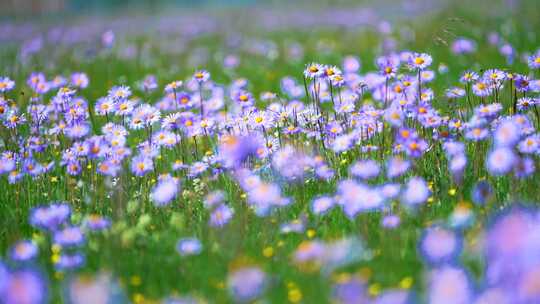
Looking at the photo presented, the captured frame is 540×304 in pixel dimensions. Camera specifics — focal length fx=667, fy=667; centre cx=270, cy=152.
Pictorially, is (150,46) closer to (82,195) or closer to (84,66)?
(84,66)

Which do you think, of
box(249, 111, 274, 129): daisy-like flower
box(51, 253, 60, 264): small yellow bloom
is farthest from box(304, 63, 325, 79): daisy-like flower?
box(51, 253, 60, 264): small yellow bloom

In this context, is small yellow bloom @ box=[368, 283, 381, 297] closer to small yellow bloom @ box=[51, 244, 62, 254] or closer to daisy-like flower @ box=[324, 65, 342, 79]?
small yellow bloom @ box=[51, 244, 62, 254]

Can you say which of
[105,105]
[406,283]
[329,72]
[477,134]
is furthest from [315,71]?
[406,283]

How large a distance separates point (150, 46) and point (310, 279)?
8151 millimetres

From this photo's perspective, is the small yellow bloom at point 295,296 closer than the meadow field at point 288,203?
No

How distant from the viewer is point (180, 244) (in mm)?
2764

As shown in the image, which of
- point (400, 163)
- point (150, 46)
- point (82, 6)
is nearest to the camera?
point (400, 163)

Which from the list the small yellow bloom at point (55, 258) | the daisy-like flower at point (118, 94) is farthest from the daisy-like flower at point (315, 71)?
the small yellow bloom at point (55, 258)

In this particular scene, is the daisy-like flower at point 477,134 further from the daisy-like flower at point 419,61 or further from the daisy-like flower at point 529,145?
the daisy-like flower at point 419,61

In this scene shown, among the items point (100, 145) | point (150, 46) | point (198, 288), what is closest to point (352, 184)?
point (198, 288)

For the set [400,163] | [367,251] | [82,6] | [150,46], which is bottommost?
[82,6]

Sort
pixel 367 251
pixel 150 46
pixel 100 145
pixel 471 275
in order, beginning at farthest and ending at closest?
pixel 150 46
pixel 100 145
pixel 367 251
pixel 471 275

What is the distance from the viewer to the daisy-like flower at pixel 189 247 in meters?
2.63

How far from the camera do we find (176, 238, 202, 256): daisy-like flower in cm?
263
